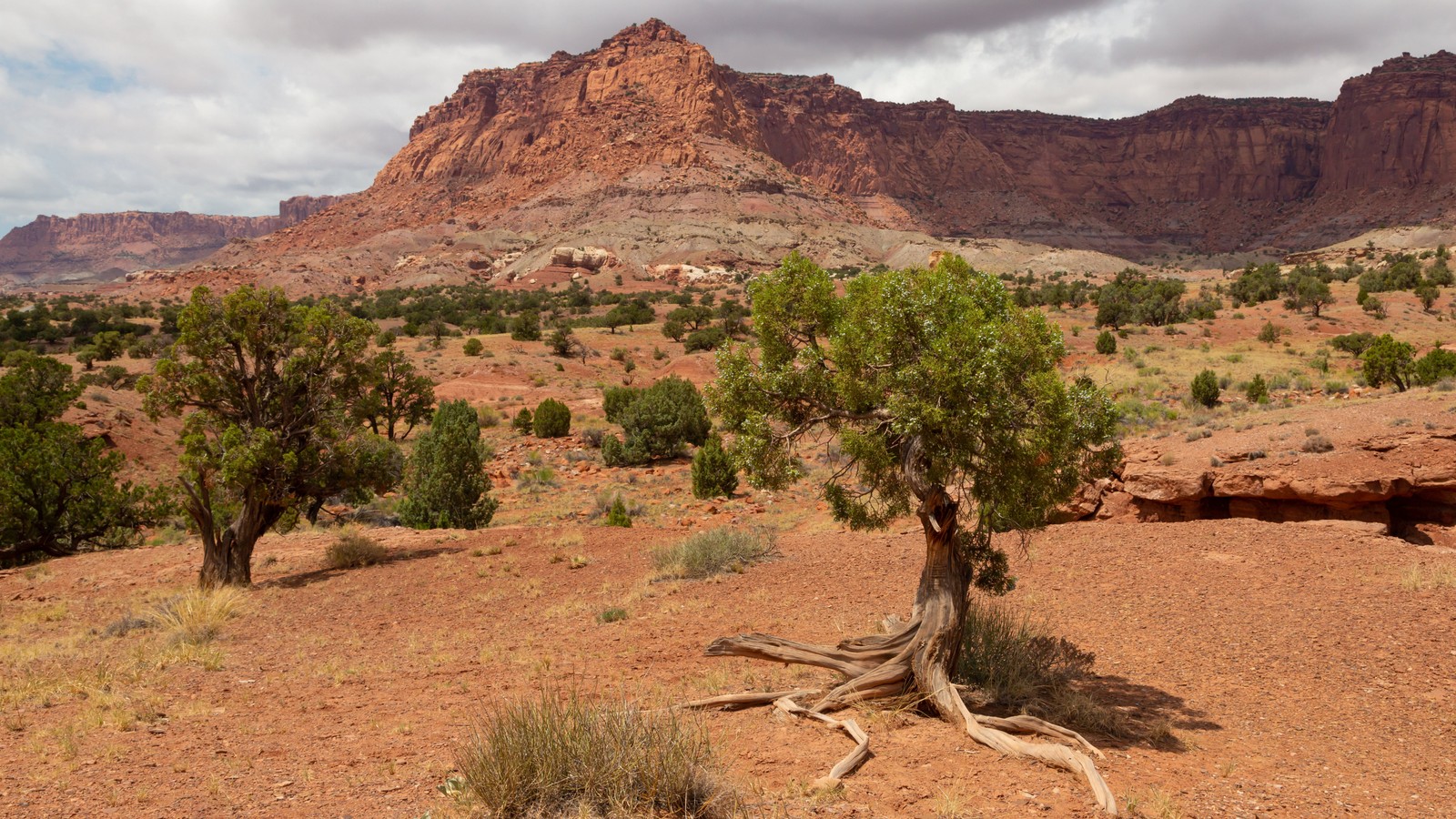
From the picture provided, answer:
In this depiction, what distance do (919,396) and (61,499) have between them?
20.5 m

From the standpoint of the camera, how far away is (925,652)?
6.77 meters

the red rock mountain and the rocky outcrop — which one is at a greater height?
the red rock mountain

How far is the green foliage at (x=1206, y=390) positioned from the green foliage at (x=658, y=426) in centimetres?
1493

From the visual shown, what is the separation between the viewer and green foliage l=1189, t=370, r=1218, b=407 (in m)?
23.5

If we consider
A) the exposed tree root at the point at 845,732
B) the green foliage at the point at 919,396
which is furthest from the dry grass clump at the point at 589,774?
the green foliage at the point at 919,396

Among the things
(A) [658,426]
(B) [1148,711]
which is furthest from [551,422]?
(B) [1148,711]

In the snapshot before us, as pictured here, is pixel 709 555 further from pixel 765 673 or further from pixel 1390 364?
pixel 1390 364

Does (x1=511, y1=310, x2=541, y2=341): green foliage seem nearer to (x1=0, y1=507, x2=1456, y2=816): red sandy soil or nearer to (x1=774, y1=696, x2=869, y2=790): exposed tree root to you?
(x1=0, y1=507, x2=1456, y2=816): red sandy soil

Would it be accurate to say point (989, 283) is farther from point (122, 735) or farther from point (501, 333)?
point (501, 333)

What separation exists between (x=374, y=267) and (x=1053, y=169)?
134561mm

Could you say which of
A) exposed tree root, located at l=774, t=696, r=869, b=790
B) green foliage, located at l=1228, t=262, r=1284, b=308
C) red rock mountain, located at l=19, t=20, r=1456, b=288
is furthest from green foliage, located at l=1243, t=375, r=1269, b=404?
red rock mountain, located at l=19, t=20, r=1456, b=288

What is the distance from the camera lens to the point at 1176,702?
7.45m

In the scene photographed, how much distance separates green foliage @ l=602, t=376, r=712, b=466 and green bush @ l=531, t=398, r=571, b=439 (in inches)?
166

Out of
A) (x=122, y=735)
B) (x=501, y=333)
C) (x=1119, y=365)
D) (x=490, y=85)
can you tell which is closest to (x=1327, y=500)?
(x=122, y=735)
